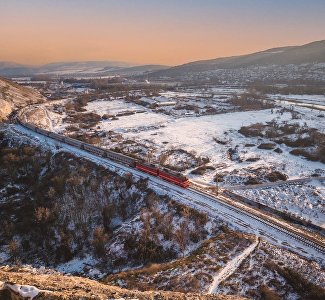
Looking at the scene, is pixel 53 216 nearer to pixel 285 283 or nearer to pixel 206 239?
pixel 206 239

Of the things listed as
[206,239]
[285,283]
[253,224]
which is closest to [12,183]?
[206,239]

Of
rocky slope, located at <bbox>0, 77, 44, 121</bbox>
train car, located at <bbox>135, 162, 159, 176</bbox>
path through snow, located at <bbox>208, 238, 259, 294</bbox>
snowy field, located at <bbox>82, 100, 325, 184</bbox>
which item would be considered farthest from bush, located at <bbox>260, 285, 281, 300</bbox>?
rocky slope, located at <bbox>0, 77, 44, 121</bbox>

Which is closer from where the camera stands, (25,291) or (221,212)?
(25,291)

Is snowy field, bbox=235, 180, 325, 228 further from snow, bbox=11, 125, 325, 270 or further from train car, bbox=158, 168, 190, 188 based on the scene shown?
train car, bbox=158, 168, 190, 188

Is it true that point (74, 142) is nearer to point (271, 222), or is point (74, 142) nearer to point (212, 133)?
point (212, 133)

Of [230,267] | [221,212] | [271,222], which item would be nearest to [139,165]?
[221,212]
